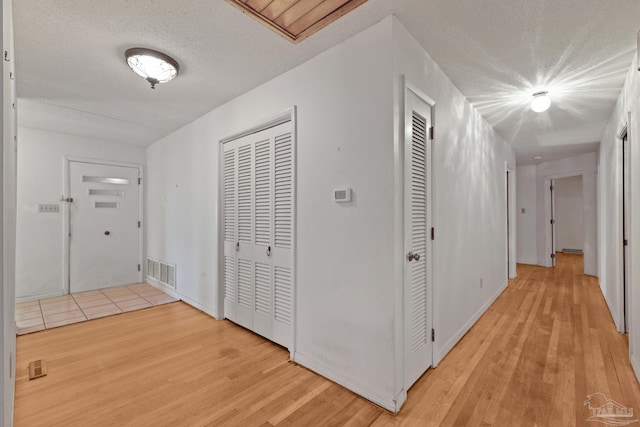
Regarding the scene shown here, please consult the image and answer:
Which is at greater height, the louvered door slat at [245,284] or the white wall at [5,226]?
the white wall at [5,226]

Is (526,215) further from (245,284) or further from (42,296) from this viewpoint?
(42,296)

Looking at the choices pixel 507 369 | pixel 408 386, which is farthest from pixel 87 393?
pixel 507 369

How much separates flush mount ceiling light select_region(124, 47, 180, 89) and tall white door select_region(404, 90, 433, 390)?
1.91 meters

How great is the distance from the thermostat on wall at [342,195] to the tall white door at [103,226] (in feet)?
14.4

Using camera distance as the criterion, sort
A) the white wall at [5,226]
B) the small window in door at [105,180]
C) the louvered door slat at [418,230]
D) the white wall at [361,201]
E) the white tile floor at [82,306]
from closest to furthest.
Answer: the white wall at [5,226], the white wall at [361,201], the louvered door slat at [418,230], the white tile floor at [82,306], the small window in door at [105,180]

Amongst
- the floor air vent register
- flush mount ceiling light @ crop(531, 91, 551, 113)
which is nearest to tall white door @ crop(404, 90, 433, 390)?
flush mount ceiling light @ crop(531, 91, 551, 113)

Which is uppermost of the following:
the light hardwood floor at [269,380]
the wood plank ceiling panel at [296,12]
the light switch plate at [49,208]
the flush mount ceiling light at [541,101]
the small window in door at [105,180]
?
the wood plank ceiling panel at [296,12]

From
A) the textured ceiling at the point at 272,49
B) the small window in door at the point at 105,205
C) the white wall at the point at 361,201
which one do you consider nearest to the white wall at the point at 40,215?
the small window in door at the point at 105,205

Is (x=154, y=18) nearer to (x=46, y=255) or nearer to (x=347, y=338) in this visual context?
(x=347, y=338)

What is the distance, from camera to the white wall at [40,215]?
12.8ft

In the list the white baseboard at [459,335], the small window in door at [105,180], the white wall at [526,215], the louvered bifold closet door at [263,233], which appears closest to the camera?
the white baseboard at [459,335]

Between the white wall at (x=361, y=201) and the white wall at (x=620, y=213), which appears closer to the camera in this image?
the white wall at (x=361, y=201)

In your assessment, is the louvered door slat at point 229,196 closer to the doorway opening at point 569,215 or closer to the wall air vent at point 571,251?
the doorway opening at point 569,215

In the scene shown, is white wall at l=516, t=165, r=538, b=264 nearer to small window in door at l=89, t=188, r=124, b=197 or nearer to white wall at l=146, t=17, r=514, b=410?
white wall at l=146, t=17, r=514, b=410
